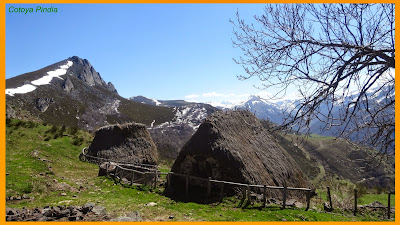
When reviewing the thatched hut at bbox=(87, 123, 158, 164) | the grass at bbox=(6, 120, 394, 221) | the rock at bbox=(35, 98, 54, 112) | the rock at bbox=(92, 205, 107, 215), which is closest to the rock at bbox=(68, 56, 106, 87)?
the rock at bbox=(35, 98, 54, 112)

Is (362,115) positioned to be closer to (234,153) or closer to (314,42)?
(314,42)

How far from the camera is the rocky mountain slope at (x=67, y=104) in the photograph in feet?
165

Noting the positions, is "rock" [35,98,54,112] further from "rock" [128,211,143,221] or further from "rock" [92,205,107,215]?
"rock" [128,211,143,221]

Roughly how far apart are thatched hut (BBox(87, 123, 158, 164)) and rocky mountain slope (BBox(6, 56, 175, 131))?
92.2 ft

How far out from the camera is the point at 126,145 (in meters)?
19.8

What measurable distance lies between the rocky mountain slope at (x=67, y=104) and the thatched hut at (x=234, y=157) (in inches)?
1547

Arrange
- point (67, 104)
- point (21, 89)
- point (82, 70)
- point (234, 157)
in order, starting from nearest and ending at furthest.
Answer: point (234, 157)
point (21, 89)
point (67, 104)
point (82, 70)

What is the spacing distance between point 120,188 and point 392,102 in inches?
452

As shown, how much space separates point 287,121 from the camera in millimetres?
6395

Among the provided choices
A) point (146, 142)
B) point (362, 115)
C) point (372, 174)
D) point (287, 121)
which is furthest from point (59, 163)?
point (372, 174)

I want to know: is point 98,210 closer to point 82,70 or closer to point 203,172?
point 203,172

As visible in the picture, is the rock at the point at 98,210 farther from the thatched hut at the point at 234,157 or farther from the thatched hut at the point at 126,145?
the thatched hut at the point at 126,145

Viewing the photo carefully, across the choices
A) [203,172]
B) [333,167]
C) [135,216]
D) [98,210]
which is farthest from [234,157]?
[333,167]

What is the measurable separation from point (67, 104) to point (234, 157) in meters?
55.9
